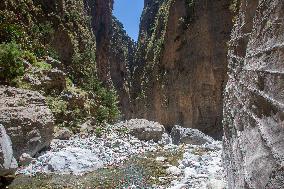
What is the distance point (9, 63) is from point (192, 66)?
18777mm

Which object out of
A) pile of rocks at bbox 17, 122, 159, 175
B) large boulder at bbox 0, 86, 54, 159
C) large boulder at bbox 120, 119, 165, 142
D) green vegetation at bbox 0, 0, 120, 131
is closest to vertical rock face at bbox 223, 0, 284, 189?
pile of rocks at bbox 17, 122, 159, 175

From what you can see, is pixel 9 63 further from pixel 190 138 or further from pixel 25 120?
pixel 190 138

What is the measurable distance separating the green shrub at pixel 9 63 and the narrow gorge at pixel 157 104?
42mm

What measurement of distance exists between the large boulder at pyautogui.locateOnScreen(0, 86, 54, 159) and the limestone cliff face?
15.6 m

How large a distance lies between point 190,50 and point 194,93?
160 inches

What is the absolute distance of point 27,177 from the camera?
9.10 meters

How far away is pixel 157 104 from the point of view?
125 ft

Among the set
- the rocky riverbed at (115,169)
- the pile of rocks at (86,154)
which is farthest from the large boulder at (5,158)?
the pile of rocks at (86,154)

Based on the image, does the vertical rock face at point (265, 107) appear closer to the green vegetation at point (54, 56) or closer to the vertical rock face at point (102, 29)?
the green vegetation at point (54, 56)

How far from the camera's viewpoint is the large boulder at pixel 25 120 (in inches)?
432

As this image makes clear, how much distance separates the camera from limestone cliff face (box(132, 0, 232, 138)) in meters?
27.5

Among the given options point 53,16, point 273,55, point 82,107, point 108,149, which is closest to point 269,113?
point 273,55

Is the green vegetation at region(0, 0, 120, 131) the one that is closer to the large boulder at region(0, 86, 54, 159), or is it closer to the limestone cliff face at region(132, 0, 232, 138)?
the large boulder at region(0, 86, 54, 159)

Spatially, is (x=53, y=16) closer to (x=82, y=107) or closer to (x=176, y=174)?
(x=82, y=107)
